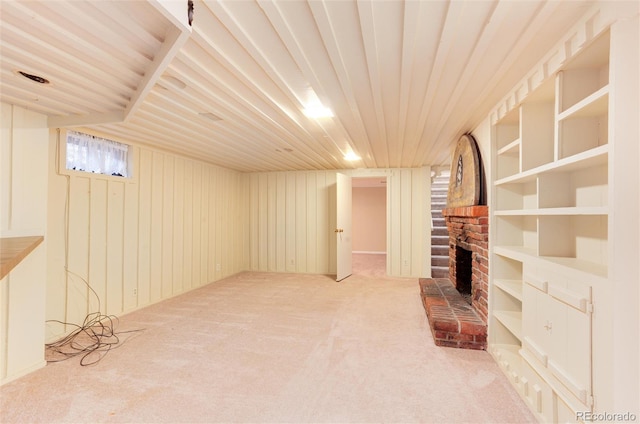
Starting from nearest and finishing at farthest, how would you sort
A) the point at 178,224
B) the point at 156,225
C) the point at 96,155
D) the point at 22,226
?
1. the point at 22,226
2. the point at 96,155
3. the point at 156,225
4. the point at 178,224

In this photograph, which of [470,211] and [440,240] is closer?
[470,211]

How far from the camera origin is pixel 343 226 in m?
5.52

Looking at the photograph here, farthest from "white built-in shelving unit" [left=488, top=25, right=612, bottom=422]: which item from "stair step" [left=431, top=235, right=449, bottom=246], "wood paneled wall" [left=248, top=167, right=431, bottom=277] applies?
"stair step" [left=431, top=235, right=449, bottom=246]

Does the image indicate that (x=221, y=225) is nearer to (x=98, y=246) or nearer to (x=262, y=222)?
(x=262, y=222)

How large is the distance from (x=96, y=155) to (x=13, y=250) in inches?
75.2

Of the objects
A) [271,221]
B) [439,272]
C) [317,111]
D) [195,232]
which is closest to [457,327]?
[317,111]

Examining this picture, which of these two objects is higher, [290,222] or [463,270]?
[290,222]

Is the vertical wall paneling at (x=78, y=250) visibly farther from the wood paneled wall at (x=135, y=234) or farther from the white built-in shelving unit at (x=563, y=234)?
the white built-in shelving unit at (x=563, y=234)

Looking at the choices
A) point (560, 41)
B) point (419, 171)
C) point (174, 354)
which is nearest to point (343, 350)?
point (174, 354)

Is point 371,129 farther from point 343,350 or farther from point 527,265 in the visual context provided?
point 343,350

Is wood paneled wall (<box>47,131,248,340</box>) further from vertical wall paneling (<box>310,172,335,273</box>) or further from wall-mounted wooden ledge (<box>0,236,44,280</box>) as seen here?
vertical wall paneling (<box>310,172,335,273</box>)

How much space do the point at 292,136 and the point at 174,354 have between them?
2.62m

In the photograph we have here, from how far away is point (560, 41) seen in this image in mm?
1520

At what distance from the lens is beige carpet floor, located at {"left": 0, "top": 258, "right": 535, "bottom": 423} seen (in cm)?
176
